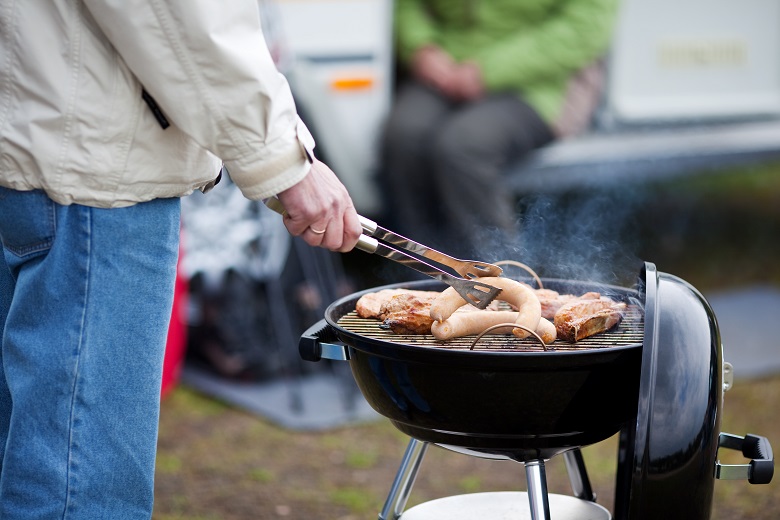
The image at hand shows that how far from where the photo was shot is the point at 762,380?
441 cm

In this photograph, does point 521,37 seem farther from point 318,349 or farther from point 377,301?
point 318,349

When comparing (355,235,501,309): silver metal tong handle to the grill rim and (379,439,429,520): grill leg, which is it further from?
(379,439,429,520): grill leg

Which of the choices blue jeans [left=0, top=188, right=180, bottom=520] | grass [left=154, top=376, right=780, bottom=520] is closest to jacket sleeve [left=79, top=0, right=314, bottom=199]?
blue jeans [left=0, top=188, right=180, bottom=520]

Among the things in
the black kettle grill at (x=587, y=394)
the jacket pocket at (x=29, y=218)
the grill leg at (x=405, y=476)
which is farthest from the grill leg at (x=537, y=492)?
the jacket pocket at (x=29, y=218)

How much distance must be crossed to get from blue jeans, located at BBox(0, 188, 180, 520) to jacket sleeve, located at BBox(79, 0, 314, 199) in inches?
8.6

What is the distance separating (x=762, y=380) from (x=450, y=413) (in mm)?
3077

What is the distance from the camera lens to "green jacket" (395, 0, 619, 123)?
4.73 metres

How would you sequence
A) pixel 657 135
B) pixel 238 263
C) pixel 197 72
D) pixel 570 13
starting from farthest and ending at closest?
1. pixel 657 135
2. pixel 570 13
3. pixel 238 263
4. pixel 197 72

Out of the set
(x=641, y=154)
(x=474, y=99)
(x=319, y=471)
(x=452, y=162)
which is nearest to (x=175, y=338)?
(x=319, y=471)

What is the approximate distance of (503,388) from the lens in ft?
5.76

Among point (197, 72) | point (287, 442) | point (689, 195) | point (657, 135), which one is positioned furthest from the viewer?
point (689, 195)

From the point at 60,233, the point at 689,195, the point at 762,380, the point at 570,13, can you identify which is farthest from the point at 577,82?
the point at 60,233

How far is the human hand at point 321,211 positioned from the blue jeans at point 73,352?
0.86ft

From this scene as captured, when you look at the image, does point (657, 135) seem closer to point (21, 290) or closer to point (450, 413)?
point (450, 413)
